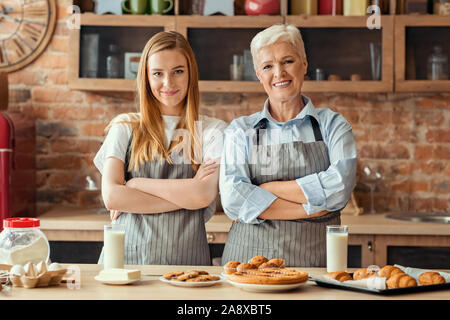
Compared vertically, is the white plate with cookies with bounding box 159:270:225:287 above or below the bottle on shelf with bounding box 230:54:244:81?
below

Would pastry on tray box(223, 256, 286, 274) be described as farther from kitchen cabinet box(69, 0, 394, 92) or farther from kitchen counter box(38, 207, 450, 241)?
kitchen cabinet box(69, 0, 394, 92)

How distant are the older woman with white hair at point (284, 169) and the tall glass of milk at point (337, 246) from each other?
0.30 m

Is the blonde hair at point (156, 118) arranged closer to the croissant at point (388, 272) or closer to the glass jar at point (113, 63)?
the croissant at point (388, 272)

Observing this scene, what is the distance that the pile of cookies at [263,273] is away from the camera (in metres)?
1.27

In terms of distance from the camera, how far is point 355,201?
2.94 m

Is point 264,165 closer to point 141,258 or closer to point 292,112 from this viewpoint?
point 292,112

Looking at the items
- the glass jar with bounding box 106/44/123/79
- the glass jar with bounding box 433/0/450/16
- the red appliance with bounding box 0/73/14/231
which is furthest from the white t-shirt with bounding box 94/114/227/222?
the glass jar with bounding box 433/0/450/16

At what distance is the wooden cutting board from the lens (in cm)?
298

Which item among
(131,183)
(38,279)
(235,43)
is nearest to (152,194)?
(131,183)

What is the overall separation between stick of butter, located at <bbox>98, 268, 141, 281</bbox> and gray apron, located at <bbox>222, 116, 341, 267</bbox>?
54 cm

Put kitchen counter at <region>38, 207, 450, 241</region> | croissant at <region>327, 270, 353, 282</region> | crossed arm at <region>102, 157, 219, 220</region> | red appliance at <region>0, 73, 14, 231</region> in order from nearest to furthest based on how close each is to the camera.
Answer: croissant at <region>327, 270, 353, 282</region>
crossed arm at <region>102, 157, 219, 220</region>
kitchen counter at <region>38, 207, 450, 241</region>
red appliance at <region>0, 73, 14, 231</region>

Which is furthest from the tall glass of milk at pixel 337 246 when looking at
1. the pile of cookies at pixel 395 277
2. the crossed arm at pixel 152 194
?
the crossed arm at pixel 152 194

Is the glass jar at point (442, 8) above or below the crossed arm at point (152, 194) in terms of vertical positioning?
above

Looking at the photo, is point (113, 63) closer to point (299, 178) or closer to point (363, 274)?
point (299, 178)
